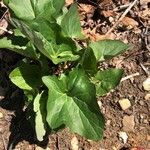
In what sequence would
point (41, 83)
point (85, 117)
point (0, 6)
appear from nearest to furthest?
point (85, 117) < point (41, 83) < point (0, 6)

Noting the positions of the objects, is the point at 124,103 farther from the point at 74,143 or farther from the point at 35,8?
the point at 35,8

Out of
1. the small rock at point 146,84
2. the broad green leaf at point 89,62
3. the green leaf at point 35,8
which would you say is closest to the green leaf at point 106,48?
the broad green leaf at point 89,62

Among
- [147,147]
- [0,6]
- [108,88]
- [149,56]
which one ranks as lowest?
[147,147]

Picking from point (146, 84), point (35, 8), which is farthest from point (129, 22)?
point (35, 8)

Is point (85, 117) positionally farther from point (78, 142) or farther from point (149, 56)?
point (149, 56)

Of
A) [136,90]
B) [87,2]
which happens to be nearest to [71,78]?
[136,90]

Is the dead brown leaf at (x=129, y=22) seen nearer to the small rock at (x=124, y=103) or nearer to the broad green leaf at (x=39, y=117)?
the small rock at (x=124, y=103)

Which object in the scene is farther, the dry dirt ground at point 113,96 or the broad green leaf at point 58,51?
the dry dirt ground at point 113,96

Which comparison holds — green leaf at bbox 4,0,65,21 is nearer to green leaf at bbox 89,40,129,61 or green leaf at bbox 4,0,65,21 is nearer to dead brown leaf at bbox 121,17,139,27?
green leaf at bbox 89,40,129,61
